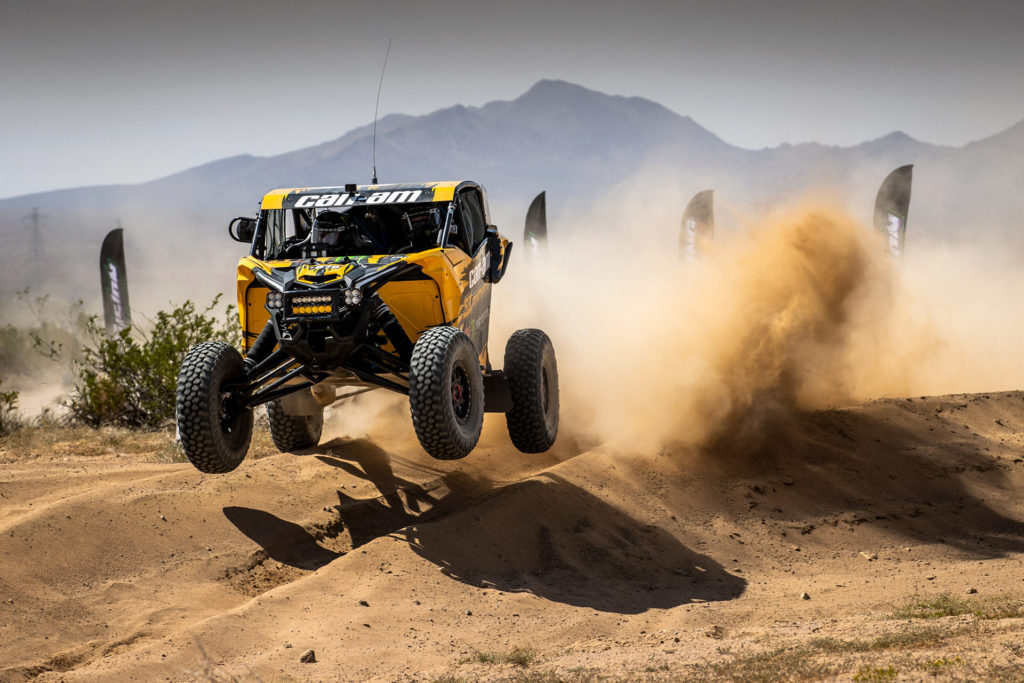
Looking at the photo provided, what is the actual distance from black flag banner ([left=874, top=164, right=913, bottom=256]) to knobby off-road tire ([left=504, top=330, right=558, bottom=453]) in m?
17.0

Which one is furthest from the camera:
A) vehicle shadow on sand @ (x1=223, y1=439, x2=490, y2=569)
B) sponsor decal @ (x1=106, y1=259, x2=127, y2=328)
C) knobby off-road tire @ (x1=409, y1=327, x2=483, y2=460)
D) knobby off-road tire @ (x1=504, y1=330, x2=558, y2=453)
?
sponsor decal @ (x1=106, y1=259, x2=127, y2=328)

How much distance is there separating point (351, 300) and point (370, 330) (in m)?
0.64

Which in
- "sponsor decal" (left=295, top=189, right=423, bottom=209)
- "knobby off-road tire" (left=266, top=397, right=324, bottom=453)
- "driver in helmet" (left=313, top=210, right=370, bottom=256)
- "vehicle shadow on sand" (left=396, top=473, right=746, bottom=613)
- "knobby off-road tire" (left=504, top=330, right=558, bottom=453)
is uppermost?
"sponsor decal" (left=295, top=189, right=423, bottom=209)

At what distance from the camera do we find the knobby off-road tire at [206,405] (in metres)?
8.64

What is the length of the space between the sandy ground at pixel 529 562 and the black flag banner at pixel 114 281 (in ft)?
37.1

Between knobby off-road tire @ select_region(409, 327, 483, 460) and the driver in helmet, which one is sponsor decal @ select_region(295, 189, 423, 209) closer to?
the driver in helmet

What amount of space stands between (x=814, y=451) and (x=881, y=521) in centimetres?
174

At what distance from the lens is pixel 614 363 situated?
1455 centimetres

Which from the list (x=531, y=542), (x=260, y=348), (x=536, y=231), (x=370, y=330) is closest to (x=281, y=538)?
(x=260, y=348)

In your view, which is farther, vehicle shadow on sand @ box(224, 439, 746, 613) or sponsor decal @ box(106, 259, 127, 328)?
sponsor decal @ box(106, 259, 127, 328)

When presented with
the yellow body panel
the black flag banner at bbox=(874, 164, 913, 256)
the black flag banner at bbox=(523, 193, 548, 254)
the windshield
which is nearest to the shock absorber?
the windshield

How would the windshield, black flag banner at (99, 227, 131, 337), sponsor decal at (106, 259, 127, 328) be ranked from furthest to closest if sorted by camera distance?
sponsor decal at (106, 259, 127, 328) → black flag banner at (99, 227, 131, 337) → the windshield

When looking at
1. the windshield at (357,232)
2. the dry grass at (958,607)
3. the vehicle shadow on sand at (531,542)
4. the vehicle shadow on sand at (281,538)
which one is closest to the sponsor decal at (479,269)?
the windshield at (357,232)

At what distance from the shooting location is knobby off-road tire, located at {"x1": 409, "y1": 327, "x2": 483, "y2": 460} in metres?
8.20
